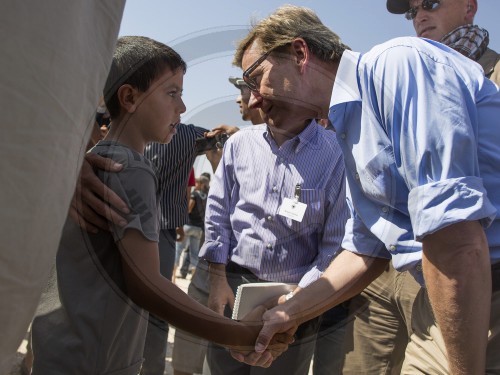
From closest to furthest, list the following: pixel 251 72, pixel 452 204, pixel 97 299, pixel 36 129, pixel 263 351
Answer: pixel 36 129
pixel 452 204
pixel 97 299
pixel 263 351
pixel 251 72

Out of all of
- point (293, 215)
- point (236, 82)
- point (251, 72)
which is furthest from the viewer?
point (236, 82)

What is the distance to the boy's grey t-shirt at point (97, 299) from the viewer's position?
1.36 metres

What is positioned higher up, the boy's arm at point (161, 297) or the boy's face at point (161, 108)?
the boy's face at point (161, 108)

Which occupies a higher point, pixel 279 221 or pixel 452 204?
pixel 452 204

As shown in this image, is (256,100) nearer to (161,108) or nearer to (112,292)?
(161,108)

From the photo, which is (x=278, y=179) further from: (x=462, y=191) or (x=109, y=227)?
(x=462, y=191)

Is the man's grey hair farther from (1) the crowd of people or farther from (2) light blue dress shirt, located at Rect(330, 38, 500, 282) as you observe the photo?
(2) light blue dress shirt, located at Rect(330, 38, 500, 282)

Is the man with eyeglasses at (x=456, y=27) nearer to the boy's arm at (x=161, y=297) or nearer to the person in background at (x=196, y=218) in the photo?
the boy's arm at (x=161, y=297)

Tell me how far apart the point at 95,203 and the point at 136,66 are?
22.0 inches

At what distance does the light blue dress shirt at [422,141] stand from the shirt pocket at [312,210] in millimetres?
1057

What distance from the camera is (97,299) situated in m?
1.38

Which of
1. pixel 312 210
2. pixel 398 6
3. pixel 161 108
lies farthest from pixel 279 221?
pixel 398 6

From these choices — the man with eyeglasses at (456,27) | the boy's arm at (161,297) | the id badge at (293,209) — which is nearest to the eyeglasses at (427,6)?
the man with eyeglasses at (456,27)

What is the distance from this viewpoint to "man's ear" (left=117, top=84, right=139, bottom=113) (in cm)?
173
